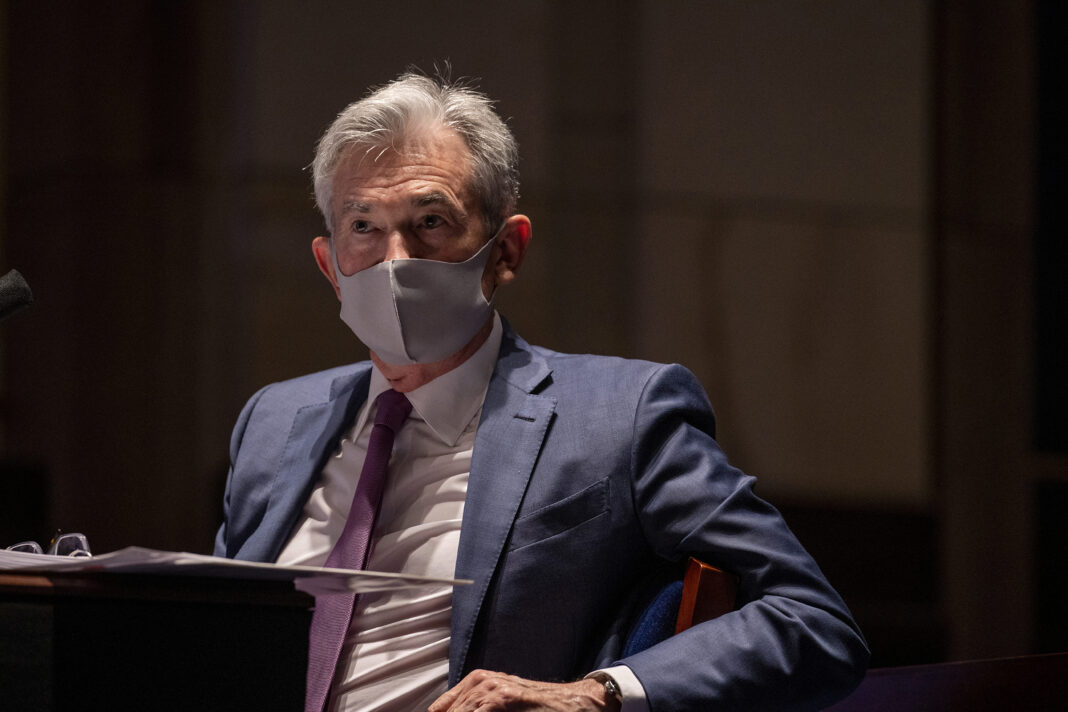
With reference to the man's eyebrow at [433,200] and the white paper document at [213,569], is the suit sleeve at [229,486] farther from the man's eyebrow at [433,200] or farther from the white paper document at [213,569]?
the white paper document at [213,569]

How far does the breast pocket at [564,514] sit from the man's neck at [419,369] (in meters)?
0.31

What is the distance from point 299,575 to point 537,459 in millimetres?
693

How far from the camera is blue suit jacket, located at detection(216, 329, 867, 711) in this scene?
145cm

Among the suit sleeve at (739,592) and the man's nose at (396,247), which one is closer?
the suit sleeve at (739,592)

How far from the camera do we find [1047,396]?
4.61 m

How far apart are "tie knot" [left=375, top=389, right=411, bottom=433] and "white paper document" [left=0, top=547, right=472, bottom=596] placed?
26.8 inches

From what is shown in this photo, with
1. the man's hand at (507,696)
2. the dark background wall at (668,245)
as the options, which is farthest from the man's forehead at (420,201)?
the dark background wall at (668,245)

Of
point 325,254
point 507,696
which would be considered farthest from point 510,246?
point 507,696

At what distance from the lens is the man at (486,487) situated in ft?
4.90

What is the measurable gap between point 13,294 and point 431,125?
0.73m

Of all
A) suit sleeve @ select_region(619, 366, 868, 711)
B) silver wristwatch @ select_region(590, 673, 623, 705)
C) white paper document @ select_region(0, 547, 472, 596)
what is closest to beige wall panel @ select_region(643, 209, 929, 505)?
suit sleeve @ select_region(619, 366, 868, 711)

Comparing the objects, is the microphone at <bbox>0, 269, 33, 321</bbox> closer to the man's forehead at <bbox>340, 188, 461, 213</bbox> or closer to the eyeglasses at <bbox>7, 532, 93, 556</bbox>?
the eyeglasses at <bbox>7, 532, 93, 556</bbox>

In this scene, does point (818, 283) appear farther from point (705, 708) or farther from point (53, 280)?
point (705, 708)

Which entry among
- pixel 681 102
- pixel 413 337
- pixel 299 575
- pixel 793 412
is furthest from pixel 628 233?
pixel 299 575
